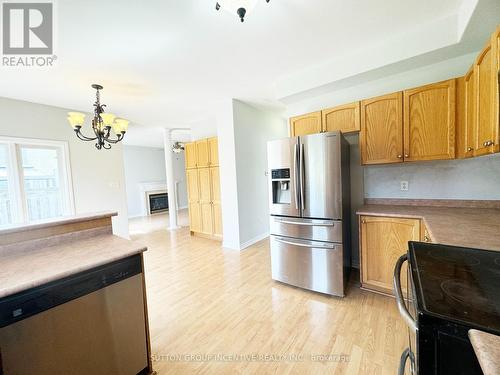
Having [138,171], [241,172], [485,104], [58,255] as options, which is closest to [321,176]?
[485,104]

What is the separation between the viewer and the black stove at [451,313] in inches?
23.5

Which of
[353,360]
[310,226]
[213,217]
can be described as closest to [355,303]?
[353,360]

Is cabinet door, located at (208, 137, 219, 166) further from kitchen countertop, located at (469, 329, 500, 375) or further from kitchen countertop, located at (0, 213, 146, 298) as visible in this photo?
kitchen countertop, located at (469, 329, 500, 375)

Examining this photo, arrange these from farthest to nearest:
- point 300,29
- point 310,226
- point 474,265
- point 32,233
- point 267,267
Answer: point 267,267
point 310,226
point 300,29
point 32,233
point 474,265

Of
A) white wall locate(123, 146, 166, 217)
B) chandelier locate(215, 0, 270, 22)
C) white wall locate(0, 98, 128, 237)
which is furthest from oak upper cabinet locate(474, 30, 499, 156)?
white wall locate(123, 146, 166, 217)

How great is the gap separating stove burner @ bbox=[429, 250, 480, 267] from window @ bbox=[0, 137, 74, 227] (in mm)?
4085

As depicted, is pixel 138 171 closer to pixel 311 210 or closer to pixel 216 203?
pixel 216 203

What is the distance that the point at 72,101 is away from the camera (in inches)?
131

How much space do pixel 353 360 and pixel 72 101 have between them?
15.6ft

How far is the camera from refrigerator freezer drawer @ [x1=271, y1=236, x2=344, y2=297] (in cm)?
213

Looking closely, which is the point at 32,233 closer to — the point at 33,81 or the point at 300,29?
the point at 33,81

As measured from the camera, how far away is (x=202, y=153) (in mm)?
4508

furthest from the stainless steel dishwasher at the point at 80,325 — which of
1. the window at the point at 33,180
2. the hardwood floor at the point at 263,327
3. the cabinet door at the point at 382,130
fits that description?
the window at the point at 33,180

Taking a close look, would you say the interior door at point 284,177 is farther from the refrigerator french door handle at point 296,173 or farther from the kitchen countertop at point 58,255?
the kitchen countertop at point 58,255
